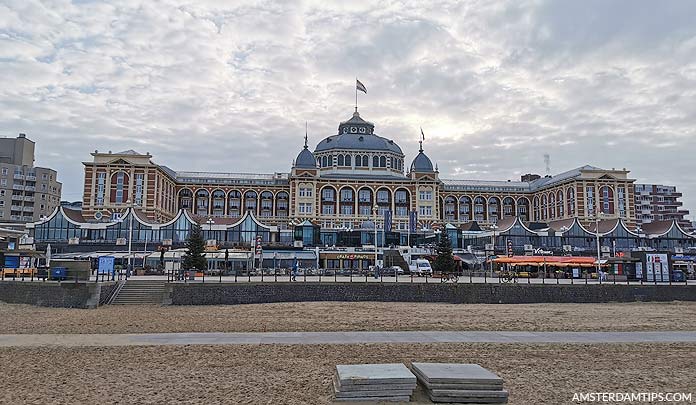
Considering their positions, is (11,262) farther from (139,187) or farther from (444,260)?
(139,187)

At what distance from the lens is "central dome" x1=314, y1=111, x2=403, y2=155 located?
413 feet

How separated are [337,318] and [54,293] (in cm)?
2029

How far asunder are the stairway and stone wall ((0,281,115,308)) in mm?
1033

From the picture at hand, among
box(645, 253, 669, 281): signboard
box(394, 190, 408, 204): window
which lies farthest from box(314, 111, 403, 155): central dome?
box(645, 253, 669, 281): signboard

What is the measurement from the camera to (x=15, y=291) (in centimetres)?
3872

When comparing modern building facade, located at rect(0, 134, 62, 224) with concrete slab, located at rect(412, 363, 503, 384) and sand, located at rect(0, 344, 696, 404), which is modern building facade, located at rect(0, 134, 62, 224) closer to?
sand, located at rect(0, 344, 696, 404)

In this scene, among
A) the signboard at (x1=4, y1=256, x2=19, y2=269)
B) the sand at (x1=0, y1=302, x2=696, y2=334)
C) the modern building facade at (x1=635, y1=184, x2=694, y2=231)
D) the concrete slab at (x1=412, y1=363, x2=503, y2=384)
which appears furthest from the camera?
the modern building facade at (x1=635, y1=184, x2=694, y2=231)

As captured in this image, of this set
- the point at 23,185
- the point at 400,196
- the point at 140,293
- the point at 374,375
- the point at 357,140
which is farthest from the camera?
the point at 357,140

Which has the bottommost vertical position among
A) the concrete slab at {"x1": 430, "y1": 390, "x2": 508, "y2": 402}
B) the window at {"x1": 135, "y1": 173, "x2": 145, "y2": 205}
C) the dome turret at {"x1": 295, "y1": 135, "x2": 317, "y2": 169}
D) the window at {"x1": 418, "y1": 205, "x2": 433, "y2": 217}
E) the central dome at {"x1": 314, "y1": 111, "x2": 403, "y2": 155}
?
the concrete slab at {"x1": 430, "y1": 390, "x2": 508, "y2": 402}

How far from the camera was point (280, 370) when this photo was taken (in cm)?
1596

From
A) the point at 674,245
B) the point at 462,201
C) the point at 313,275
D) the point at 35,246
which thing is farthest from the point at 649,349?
the point at 462,201

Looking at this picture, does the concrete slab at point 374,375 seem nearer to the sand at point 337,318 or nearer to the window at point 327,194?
the sand at point 337,318

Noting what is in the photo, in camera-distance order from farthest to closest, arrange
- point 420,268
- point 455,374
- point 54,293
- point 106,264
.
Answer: point 420,268 < point 106,264 < point 54,293 < point 455,374

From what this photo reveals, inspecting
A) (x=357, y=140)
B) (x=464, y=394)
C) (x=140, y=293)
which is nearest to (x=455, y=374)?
(x=464, y=394)
